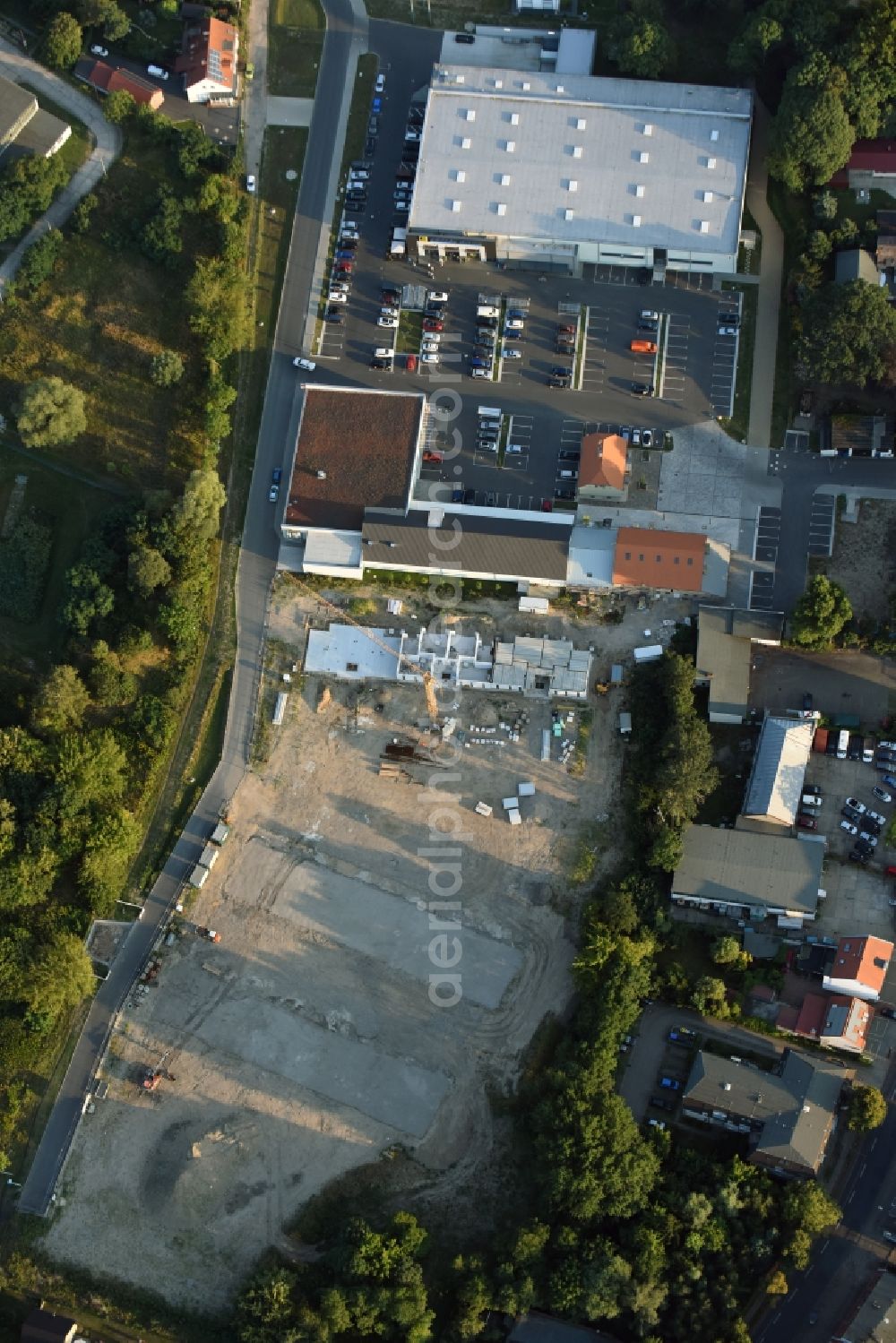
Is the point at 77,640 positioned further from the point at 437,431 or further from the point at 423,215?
the point at 423,215

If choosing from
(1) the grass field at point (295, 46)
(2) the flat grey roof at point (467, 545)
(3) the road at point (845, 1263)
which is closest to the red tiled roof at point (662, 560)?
(2) the flat grey roof at point (467, 545)

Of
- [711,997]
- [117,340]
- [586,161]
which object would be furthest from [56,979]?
[586,161]

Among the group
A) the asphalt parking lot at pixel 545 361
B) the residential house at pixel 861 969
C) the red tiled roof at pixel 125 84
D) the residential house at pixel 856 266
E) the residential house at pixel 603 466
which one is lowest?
the residential house at pixel 861 969

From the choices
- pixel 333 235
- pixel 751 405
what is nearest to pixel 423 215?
pixel 333 235

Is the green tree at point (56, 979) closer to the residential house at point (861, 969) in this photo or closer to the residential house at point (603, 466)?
the residential house at point (603, 466)

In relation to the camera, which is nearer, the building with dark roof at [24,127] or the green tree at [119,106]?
the green tree at [119,106]

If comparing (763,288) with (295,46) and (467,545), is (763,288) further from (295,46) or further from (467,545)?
(295,46)
